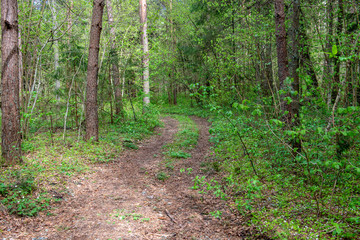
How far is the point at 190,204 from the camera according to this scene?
4.84m

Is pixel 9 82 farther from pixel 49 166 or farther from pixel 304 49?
pixel 304 49

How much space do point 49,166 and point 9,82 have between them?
2.25m

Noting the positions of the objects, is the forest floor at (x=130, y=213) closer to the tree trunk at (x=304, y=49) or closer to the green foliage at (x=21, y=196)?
the green foliage at (x=21, y=196)

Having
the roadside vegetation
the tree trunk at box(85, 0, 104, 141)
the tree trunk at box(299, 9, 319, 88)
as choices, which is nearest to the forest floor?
the roadside vegetation

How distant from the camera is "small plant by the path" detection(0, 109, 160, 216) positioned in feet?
14.2

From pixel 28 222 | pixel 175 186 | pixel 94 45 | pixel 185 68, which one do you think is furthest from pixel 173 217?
pixel 185 68

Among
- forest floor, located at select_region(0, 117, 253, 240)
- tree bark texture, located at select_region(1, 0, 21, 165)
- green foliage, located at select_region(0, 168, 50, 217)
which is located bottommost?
forest floor, located at select_region(0, 117, 253, 240)

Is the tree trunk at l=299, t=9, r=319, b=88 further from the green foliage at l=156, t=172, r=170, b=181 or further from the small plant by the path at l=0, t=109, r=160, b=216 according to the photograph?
the small plant by the path at l=0, t=109, r=160, b=216

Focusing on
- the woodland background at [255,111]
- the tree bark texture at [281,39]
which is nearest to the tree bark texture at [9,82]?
the woodland background at [255,111]

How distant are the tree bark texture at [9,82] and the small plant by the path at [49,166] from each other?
548 mm

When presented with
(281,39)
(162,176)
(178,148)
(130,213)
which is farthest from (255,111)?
(178,148)

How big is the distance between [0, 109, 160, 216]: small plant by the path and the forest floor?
225 mm

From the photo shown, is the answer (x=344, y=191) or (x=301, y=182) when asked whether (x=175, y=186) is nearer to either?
(x=301, y=182)

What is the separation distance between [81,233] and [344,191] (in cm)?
444
